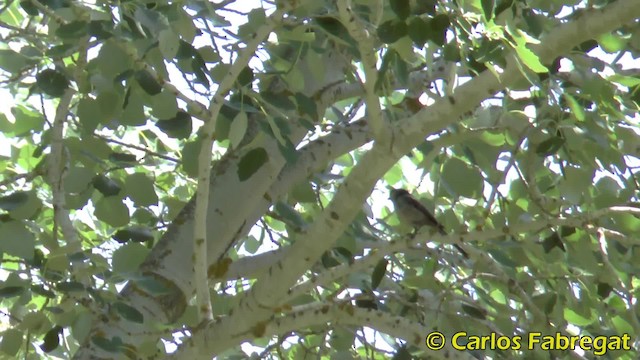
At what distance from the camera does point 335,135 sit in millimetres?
3658

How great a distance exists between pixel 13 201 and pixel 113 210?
1.39ft

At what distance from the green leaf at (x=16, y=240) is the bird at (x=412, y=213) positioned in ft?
4.60

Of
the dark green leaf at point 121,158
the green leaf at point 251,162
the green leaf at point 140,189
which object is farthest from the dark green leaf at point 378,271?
the dark green leaf at point 121,158

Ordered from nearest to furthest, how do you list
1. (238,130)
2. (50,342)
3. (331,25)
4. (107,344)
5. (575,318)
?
(238,130) → (331,25) → (107,344) → (50,342) → (575,318)

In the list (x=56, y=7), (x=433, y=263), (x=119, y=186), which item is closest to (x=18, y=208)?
(x=119, y=186)

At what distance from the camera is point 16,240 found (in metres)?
2.88

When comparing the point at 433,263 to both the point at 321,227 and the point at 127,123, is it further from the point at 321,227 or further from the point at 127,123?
the point at 127,123

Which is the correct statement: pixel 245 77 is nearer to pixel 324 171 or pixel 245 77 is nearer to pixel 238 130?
pixel 238 130

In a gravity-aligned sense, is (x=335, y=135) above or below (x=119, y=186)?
above

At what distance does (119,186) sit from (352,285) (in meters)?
0.92

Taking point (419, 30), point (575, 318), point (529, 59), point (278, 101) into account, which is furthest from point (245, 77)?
point (575, 318)

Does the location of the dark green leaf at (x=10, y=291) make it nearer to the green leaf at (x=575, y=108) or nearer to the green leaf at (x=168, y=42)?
the green leaf at (x=168, y=42)

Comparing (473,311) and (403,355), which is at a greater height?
(473,311)

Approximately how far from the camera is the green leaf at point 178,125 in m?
3.14
